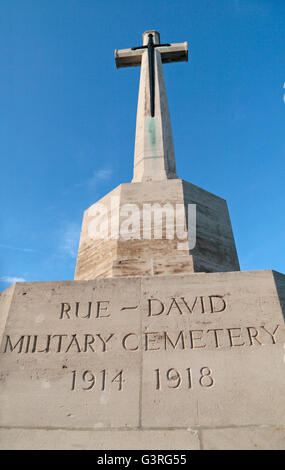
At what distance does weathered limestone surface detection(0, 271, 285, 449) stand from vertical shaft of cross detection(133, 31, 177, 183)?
11.1ft

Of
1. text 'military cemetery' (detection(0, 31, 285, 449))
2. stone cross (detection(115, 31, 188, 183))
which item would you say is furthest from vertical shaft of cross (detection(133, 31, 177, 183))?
text 'military cemetery' (detection(0, 31, 285, 449))

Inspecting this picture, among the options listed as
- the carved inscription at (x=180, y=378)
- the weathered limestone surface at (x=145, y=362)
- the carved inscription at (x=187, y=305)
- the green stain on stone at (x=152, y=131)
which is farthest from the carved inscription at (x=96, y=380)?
the green stain on stone at (x=152, y=131)

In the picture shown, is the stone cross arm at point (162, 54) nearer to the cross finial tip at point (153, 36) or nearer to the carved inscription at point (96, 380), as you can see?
the cross finial tip at point (153, 36)

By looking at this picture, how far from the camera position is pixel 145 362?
12.7ft

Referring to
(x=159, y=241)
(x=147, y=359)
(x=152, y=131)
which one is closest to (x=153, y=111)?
(x=152, y=131)

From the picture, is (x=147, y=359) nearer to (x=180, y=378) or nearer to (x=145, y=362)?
(x=145, y=362)

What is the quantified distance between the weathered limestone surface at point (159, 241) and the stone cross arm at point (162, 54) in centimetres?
642

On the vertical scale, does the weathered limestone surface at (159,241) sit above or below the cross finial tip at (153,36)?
below

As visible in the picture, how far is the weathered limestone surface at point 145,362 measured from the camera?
3.42 metres

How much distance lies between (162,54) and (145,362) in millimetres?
10222

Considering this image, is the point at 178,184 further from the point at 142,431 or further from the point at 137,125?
the point at 142,431

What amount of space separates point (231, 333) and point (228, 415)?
37.5 inches

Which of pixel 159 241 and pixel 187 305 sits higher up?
pixel 159 241

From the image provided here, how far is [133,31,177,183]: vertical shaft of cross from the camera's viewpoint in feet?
23.4
